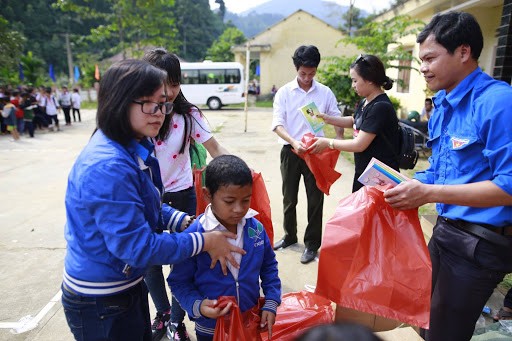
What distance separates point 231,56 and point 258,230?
38.4 m

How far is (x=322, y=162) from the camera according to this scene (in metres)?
3.02

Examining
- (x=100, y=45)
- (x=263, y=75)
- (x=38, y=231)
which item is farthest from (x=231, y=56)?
(x=38, y=231)

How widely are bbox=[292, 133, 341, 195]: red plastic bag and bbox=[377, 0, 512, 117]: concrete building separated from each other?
1.87 m

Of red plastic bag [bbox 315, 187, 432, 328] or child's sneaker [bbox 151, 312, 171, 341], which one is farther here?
child's sneaker [bbox 151, 312, 171, 341]

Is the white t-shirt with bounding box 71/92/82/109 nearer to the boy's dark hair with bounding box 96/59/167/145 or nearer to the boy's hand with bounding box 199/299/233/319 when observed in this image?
the boy's dark hair with bounding box 96/59/167/145

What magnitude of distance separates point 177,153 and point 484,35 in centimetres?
834

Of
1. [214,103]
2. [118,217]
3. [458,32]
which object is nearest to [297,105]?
[458,32]

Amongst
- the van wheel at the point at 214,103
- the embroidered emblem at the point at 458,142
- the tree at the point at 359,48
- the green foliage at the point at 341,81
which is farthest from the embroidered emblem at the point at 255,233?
the van wheel at the point at 214,103

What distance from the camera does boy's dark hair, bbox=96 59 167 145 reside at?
4.09 ft

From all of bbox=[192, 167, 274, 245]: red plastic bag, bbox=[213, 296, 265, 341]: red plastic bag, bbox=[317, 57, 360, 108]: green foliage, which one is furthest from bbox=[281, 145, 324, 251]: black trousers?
bbox=[317, 57, 360, 108]: green foliage

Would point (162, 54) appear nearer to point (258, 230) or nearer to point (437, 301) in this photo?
point (258, 230)

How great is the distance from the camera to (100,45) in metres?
46.7

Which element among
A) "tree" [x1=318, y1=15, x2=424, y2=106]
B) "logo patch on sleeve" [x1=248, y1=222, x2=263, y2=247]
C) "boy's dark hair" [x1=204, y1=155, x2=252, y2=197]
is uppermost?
"tree" [x1=318, y1=15, x2=424, y2=106]

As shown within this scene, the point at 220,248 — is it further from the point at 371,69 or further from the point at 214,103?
the point at 214,103
